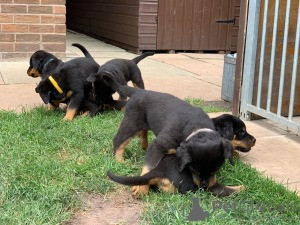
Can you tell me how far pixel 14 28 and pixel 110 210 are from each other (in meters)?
5.75

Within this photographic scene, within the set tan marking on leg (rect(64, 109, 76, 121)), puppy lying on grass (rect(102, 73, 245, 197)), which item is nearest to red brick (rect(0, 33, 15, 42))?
tan marking on leg (rect(64, 109, 76, 121))

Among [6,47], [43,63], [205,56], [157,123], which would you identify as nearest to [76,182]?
[157,123]

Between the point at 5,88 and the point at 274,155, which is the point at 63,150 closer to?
the point at 274,155

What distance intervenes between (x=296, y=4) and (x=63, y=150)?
2.81m

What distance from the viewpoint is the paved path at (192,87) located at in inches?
154

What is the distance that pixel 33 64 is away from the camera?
5445mm

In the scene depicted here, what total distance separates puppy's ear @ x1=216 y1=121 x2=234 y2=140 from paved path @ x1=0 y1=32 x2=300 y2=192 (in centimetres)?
35

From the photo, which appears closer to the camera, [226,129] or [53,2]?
[226,129]

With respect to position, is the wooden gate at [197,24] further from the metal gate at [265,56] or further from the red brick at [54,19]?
the metal gate at [265,56]

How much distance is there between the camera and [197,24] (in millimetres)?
10742

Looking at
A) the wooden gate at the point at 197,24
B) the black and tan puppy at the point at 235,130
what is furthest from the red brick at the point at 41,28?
the black and tan puppy at the point at 235,130

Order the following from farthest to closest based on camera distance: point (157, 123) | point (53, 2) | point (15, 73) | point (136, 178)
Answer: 1. point (53, 2)
2. point (15, 73)
3. point (157, 123)
4. point (136, 178)

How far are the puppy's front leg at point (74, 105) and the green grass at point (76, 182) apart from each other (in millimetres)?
522

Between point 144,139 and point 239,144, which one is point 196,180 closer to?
point 239,144
